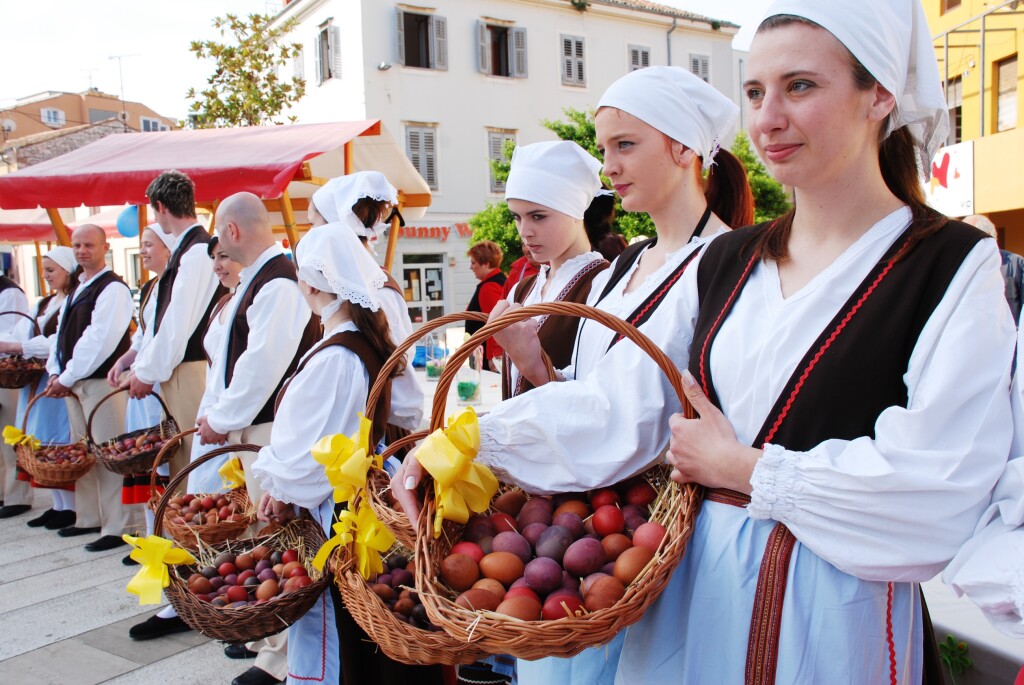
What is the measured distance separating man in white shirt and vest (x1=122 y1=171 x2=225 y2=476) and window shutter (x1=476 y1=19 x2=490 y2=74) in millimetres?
18515

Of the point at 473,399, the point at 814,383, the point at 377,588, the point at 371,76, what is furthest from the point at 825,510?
the point at 371,76

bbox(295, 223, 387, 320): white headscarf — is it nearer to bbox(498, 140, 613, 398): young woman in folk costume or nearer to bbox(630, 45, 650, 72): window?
bbox(498, 140, 613, 398): young woman in folk costume

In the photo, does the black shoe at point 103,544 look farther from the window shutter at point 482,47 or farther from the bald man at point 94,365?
the window shutter at point 482,47

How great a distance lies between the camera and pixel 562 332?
2.52 metres

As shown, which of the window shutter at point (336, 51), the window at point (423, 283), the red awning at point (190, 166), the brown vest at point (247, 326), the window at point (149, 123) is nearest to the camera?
the brown vest at point (247, 326)

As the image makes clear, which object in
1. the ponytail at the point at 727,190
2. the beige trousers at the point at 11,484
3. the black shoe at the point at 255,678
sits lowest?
the black shoe at the point at 255,678

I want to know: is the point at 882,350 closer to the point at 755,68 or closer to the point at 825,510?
the point at 825,510

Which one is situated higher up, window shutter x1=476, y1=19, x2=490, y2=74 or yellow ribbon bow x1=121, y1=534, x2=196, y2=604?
window shutter x1=476, y1=19, x2=490, y2=74

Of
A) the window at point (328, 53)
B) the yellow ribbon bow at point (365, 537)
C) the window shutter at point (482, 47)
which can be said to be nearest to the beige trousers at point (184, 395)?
the yellow ribbon bow at point (365, 537)

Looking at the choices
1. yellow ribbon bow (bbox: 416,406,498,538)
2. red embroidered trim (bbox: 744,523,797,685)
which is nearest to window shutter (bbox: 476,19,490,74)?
yellow ribbon bow (bbox: 416,406,498,538)

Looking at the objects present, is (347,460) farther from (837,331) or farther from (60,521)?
(60,521)

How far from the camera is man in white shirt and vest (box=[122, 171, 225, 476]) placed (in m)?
4.50

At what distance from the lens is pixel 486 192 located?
22.5m

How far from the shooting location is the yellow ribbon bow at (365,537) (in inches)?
81.8
